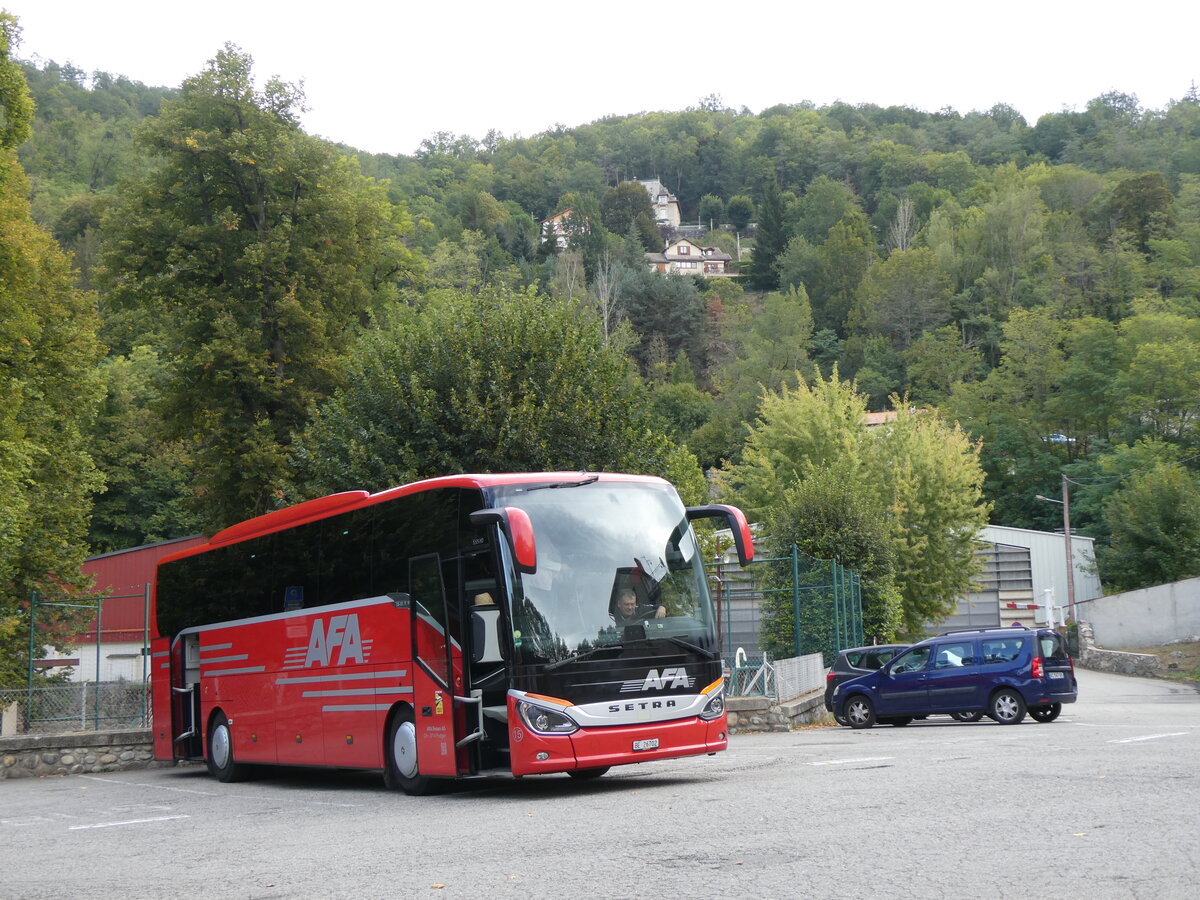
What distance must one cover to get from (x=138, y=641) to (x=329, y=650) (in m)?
13.0

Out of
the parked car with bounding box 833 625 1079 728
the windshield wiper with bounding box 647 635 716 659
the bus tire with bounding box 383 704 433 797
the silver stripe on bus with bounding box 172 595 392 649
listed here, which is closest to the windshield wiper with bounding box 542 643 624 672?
the windshield wiper with bounding box 647 635 716 659

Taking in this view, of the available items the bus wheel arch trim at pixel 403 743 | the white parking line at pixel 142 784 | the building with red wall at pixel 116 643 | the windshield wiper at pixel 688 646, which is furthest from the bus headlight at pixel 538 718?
the building with red wall at pixel 116 643

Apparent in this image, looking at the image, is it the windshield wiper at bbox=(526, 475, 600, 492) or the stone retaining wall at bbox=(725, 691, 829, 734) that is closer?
the windshield wiper at bbox=(526, 475, 600, 492)

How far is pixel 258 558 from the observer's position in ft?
56.3

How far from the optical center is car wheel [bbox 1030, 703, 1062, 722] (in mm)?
22353


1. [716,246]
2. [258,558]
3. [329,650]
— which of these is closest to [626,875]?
[329,650]

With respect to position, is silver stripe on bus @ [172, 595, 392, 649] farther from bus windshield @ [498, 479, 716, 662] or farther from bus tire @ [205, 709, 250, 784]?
bus windshield @ [498, 479, 716, 662]

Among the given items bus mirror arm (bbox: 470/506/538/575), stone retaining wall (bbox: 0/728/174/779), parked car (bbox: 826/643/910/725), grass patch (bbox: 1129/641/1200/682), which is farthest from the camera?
grass patch (bbox: 1129/641/1200/682)

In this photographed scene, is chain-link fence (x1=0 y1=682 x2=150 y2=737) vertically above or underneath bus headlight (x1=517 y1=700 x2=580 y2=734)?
underneath

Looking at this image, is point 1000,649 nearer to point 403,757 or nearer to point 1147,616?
point 403,757

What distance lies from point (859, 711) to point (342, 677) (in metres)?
11.9

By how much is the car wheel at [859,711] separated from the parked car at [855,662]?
685mm

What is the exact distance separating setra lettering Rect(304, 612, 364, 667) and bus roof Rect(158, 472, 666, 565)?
1332mm

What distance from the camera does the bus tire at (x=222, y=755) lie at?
58.9ft
